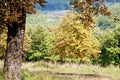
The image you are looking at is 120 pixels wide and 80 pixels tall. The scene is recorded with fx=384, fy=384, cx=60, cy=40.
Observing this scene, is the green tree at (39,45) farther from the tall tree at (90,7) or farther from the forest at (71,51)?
the tall tree at (90,7)

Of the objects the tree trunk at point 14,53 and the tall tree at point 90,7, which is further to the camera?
the tall tree at point 90,7

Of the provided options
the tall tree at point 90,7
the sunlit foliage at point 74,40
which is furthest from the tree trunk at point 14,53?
the sunlit foliage at point 74,40

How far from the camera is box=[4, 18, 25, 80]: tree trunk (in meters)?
12.4

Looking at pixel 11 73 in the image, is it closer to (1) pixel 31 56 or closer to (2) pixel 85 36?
(2) pixel 85 36

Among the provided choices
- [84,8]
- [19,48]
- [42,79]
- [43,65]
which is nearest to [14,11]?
[19,48]

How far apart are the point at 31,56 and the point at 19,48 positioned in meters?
105

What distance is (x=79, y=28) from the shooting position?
217 ft

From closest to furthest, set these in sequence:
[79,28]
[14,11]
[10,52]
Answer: [14,11] < [10,52] < [79,28]

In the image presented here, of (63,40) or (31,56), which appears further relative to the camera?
(31,56)

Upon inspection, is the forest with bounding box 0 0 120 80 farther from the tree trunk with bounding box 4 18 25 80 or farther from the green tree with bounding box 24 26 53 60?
the tree trunk with bounding box 4 18 25 80

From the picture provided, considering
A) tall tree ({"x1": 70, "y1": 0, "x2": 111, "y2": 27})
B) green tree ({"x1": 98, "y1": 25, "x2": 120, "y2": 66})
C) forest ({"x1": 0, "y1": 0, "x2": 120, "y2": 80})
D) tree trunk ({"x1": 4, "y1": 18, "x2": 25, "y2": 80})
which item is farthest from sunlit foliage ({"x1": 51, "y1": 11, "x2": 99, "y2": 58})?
tree trunk ({"x1": 4, "y1": 18, "x2": 25, "y2": 80})

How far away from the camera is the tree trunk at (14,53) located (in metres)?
12.4

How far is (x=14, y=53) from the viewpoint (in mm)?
12406

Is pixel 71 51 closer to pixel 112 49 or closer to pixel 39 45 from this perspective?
pixel 112 49
